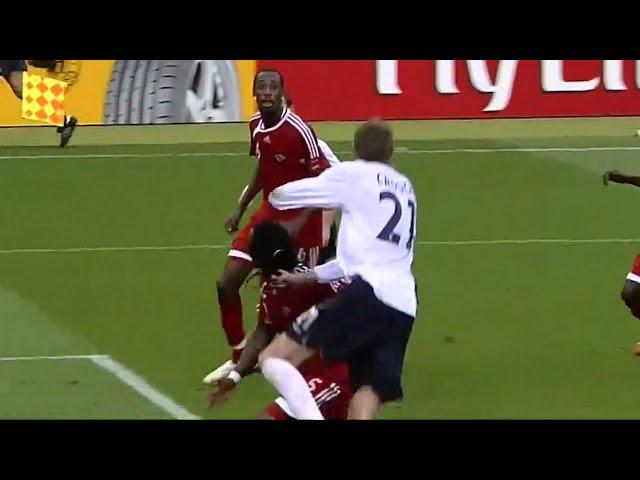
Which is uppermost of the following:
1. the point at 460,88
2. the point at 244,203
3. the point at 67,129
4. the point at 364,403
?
the point at 244,203

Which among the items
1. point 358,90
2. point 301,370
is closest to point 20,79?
point 358,90

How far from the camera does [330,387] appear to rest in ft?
29.4

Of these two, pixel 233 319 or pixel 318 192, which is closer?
pixel 318 192

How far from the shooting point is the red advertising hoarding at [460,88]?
24469mm

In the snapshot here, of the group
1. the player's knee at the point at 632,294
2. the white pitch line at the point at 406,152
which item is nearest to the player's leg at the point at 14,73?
the white pitch line at the point at 406,152

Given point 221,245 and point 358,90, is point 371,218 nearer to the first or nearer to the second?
point 221,245

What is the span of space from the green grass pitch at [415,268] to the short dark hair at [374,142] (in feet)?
6.12

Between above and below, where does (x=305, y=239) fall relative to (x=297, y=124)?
below

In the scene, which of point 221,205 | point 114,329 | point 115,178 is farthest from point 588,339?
point 115,178

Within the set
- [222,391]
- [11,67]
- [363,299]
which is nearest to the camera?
[363,299]

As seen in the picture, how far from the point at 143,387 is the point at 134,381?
0.60 feet

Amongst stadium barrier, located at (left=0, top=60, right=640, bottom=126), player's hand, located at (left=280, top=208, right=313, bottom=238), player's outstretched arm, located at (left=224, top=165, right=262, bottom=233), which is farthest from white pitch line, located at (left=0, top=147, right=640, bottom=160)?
player's hand, located at (left=280, top=208, right=313, bottom=238)

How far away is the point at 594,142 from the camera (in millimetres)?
22562
